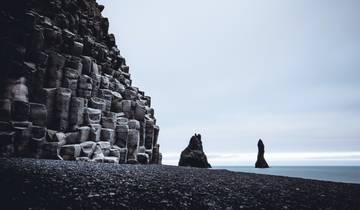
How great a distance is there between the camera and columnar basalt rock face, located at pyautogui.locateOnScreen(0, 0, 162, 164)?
2957 cm

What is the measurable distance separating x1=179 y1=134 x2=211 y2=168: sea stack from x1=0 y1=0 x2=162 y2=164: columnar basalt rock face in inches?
1766

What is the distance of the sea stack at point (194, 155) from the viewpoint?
90688 millimetres

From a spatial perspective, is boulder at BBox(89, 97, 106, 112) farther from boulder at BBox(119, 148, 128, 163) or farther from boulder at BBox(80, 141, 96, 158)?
boulder at BBox(119, 148, 128, 163)

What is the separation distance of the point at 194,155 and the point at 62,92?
65.1 meters

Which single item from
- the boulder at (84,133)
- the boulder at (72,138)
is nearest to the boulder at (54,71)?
the boulder at (84,133)

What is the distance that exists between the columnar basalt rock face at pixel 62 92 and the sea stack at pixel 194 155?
147ft

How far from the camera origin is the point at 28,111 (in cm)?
2995

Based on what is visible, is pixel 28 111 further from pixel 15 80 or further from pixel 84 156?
pixel 84 156

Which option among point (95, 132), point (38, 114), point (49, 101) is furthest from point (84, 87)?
point (38, 114)

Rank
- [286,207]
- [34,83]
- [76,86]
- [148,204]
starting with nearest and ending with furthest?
[148,204]
[286,207]
[34,83]
[76,86]

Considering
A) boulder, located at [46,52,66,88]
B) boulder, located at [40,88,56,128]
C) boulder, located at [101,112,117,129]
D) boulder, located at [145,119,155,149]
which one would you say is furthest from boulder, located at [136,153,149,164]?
boulder, located at [46,52,66,88]

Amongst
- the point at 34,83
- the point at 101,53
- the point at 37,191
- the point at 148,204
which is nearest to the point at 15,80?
the point at 34,83

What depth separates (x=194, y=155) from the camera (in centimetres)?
9162

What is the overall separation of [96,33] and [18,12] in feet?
53.4
